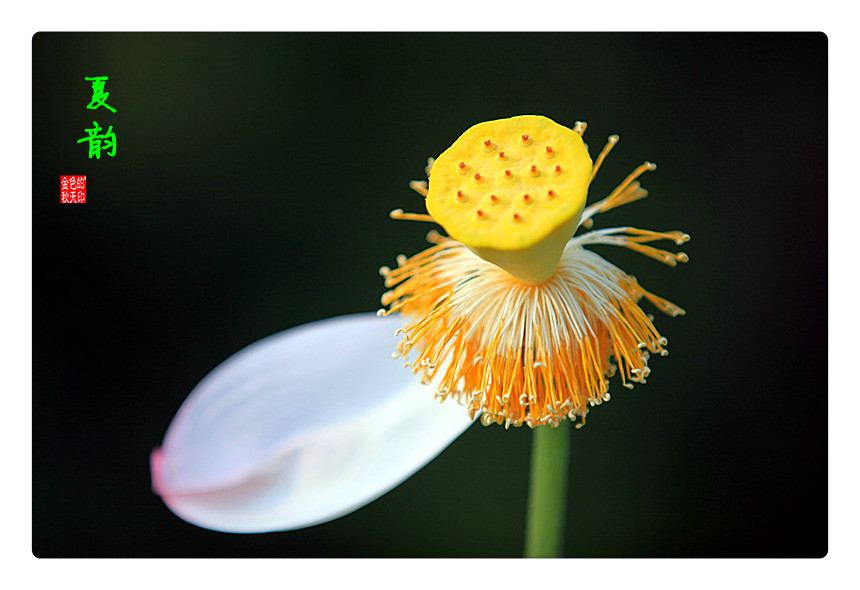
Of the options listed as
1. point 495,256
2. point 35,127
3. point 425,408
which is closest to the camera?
point 495,256

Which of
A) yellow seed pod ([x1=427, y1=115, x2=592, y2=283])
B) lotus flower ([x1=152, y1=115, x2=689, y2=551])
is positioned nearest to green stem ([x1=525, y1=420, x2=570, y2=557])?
lotus flower ([x1=152, y1=115, x2=689, y2=551])

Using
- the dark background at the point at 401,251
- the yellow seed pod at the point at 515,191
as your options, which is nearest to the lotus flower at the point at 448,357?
the yellow seed pod at the point at 515,191

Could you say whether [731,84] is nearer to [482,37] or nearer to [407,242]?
[482,37]

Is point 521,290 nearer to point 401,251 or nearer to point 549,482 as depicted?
point 549,482

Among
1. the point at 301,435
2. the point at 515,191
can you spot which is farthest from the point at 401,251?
the point at 515,191

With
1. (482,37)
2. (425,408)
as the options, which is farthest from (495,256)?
(482,37)

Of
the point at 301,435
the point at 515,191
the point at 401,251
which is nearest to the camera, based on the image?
the point at 515,191

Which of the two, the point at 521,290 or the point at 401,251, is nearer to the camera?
the point at 521,290
